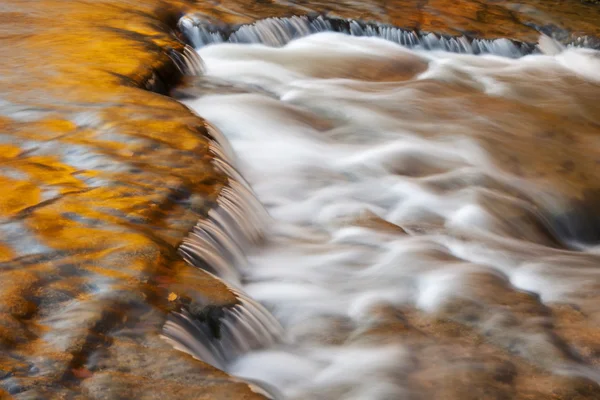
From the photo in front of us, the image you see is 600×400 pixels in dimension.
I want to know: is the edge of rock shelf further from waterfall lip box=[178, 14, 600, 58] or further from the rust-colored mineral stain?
waterfall lip box=[178, 14, 600, 58]

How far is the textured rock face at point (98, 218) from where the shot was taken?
224 cm

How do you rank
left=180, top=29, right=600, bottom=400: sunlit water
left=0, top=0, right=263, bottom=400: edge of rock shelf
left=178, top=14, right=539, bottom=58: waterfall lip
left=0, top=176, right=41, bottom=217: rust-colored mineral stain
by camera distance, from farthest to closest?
1. left=178, top=14, right=539, bottom=58: waterfall lip
2. left=0, top=176, right=41, bottom=217: rust-colored mineral stain
3. left=180, top=29, right=600, bottom=400: sunlit water
4. left=0, top=0, right=263, bottom=400: edge of rock shelf

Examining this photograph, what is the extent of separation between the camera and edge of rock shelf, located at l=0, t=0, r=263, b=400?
2.24 metres

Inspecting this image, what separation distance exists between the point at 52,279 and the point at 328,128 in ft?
11.6

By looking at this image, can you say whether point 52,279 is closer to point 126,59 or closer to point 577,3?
point 126,59

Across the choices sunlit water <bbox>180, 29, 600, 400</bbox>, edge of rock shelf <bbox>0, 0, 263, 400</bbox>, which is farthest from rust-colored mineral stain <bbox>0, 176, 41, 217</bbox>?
sunlit water <bbox>180, 29, 600, 400</bbox>

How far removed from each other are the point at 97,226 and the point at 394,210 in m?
2.09

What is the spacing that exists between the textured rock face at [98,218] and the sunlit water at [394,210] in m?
0.22

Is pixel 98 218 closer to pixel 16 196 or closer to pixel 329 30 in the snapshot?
pixel 16 196

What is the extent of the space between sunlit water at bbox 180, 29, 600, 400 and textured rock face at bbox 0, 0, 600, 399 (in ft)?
0.73

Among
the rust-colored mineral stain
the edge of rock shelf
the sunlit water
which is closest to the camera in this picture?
the edge of rock shelf

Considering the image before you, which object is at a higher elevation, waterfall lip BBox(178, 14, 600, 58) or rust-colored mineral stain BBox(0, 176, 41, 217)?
rust-colored mineral stain BBox(0, 176, 41, 217)

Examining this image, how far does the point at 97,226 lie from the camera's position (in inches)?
118

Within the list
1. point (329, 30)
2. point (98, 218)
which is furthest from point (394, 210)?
point (329, 30)
